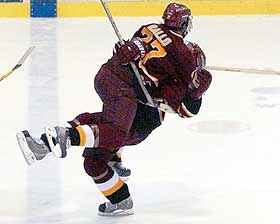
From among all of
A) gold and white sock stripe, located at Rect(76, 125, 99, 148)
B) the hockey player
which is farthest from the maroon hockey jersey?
gold and white sock stripe, located at Rect(76, 125, 99, 148)

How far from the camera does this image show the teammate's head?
2.84 metres

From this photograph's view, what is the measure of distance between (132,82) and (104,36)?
427cm

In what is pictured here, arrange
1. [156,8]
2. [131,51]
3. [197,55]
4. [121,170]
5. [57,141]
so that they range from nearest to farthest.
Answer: [57,141] → [131,51] → [197,55] → [121,170] → [156,8]

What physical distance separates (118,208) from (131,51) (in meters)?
0.56

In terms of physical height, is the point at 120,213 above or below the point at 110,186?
below

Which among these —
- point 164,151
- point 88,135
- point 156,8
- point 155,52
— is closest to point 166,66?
point 155,52

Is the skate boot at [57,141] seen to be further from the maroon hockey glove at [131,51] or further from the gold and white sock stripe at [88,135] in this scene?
the maroon hockey glove at [131,51]

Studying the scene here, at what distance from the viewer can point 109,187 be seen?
9.39 ft

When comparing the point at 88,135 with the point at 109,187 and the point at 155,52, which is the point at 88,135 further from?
the point at 155,52

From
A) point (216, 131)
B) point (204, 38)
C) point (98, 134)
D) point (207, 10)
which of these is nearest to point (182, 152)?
point (216, 131)

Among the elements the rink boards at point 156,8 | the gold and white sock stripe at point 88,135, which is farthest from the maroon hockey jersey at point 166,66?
the rink boards at point 156,8

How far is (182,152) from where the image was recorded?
3.71m

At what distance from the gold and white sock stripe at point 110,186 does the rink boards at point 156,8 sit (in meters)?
5.28

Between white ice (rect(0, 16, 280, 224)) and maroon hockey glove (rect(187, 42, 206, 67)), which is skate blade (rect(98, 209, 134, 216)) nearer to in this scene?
white ice (rect(0, 16, 280, 224))
